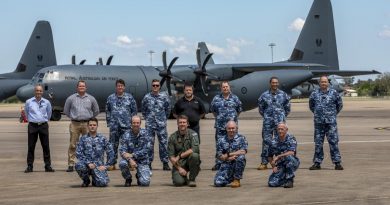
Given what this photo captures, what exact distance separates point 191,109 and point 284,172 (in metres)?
3.47

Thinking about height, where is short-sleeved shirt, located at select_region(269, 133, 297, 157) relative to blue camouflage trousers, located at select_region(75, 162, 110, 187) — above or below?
above

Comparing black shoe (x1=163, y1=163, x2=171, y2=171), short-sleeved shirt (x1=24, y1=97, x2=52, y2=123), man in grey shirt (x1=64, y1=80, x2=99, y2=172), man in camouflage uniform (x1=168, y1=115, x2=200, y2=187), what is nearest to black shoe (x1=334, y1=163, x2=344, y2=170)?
black shoe (x1=163, y1=163, x2=171, y2=171)

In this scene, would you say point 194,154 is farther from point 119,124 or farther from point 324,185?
point 119,124

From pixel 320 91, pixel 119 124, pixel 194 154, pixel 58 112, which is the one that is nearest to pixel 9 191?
pixel 194 154

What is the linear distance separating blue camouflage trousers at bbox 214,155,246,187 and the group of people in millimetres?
37

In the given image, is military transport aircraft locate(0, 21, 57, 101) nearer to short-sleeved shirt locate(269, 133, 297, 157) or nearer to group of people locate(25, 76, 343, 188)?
group of people locate(25, 76, 343, 188)

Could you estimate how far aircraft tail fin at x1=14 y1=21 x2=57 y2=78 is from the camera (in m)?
58.8

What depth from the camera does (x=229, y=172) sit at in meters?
13.0

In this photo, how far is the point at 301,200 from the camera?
11.0 m

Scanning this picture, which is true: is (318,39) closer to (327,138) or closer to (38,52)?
(38,52)

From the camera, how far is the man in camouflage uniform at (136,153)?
13.0 metres

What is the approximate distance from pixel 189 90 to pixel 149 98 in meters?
1.19

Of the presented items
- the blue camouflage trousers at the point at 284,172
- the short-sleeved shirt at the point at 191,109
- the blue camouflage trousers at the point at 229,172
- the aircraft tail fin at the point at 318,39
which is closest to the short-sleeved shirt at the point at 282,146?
the blue camouflage trousers at the point at 284,172

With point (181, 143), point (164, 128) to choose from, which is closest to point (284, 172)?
point (181, 143)
